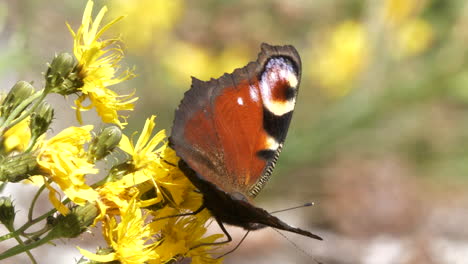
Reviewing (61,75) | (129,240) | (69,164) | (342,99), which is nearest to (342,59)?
(342,99)

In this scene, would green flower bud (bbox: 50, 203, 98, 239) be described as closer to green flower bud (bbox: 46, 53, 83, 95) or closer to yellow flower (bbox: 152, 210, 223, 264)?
yellow flower (bbox: 152, 210, 223, 264)

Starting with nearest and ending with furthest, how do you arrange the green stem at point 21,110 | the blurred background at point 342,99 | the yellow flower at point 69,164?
1. the yellow flower at point 69,164
2. the green stem at point 21,110
3. the blurred background at point 342,99

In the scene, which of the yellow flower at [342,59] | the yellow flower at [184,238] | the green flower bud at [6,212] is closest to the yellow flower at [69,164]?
the green flower bud at [6,212]

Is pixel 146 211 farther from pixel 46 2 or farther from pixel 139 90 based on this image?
pixel 46 2

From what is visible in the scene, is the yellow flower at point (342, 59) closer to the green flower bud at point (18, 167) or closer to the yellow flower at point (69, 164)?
the yellow flower at point (69, 164)

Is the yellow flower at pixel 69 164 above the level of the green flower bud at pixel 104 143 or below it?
below

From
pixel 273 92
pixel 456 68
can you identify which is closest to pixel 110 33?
pixel 456 68

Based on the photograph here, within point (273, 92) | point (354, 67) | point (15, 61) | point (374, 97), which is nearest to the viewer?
→ point (273, 92)
